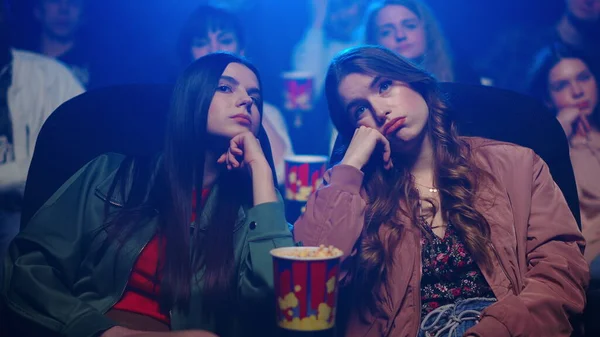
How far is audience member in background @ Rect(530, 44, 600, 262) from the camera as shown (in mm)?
2174

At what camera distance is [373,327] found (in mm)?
1398

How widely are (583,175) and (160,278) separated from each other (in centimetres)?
167

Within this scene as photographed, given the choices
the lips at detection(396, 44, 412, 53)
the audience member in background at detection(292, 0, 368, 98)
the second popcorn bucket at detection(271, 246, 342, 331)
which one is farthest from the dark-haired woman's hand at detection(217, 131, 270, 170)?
the lips at detection(396, 44, 412, 53)

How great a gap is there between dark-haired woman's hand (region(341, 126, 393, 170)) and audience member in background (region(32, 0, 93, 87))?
127cm

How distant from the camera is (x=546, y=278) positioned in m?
1.35

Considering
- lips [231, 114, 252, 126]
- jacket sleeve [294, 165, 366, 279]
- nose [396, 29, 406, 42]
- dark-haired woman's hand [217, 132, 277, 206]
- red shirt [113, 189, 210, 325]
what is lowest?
red shirt [113, 189, 210, 325]

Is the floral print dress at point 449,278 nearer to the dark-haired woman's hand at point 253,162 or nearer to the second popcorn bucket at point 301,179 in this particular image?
the dark-haired woman's hand at point 253,162

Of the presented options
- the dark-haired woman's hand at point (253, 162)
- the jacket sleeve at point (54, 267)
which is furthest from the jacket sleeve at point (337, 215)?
the jacket sleeve at point (54, 267)

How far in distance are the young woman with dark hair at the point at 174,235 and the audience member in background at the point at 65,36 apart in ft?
2.77

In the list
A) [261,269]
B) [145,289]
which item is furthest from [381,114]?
[145,289]

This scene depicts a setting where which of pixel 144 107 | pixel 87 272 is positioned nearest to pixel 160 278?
pixel 87 272

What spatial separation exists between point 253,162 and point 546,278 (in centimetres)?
77

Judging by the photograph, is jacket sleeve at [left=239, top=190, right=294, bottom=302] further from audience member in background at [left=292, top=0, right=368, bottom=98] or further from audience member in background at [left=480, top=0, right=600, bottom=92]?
audience member in background at [left=480, top=0, right=600, bottom=92]

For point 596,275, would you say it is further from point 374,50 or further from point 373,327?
point 374,50
